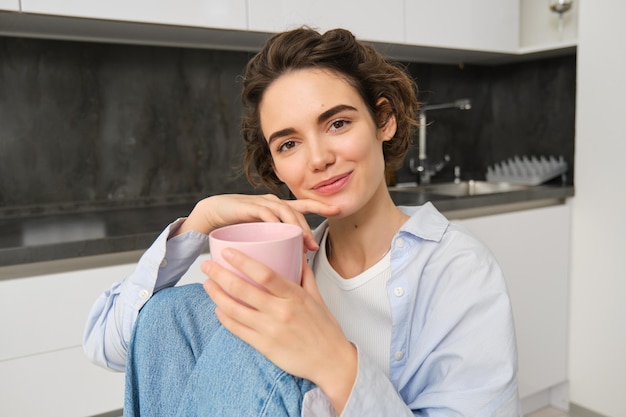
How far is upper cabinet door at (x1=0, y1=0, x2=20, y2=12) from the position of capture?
4.45ft

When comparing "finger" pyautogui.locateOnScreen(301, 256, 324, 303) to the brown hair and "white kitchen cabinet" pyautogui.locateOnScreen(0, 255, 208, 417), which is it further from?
"white kitchen cabinet" pyautogui.locateOnScreen(0, 255, 208, 417)

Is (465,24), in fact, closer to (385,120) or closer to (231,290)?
(385,120)

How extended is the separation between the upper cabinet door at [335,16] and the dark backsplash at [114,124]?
1.35 feet

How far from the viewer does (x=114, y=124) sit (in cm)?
190

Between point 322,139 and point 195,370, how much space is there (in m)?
0.42

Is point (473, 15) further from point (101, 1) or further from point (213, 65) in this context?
point (101, 1)

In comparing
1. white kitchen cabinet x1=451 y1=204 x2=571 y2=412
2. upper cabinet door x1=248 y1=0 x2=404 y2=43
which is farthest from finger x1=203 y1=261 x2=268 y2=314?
white kitchen cabinet x1=451 y1=204 x2=571 y2=412

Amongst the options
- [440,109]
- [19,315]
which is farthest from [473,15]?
[19,315]

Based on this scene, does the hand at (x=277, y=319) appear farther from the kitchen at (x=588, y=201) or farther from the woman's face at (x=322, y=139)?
the kitchen at (x=588, y=201)

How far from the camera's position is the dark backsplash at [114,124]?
1.76 meters

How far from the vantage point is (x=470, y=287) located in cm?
79

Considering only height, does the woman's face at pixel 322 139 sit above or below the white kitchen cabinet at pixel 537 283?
above

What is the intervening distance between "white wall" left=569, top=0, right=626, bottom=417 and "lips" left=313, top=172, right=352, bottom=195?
1498 millimetres

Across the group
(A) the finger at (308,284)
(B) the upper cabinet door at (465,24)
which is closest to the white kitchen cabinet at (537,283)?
(B) the upper cabinet door at (465,24)
